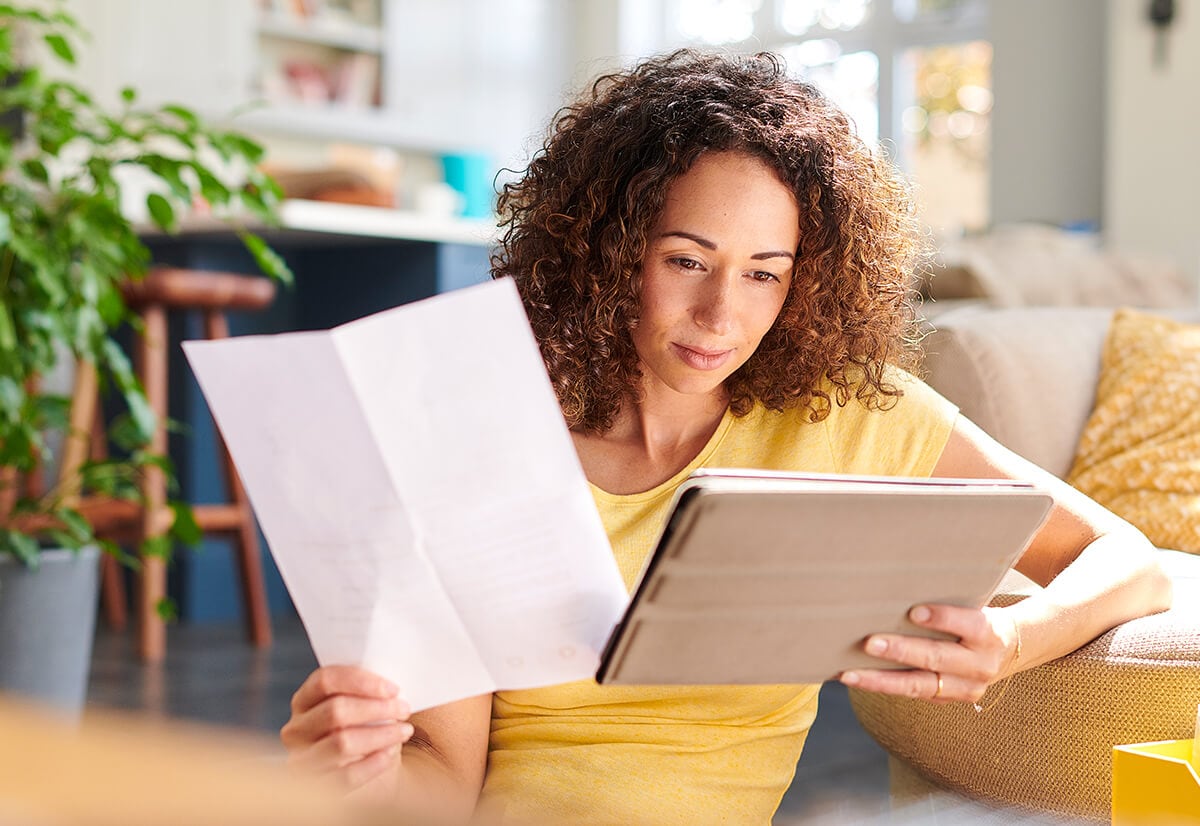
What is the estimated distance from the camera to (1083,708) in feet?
3.60

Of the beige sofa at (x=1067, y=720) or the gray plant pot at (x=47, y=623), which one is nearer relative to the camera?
the beige sofa at (x=1067, y=720)

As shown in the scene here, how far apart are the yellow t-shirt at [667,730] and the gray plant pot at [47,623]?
1508mm

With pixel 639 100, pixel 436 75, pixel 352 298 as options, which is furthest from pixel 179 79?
pixel 639 100

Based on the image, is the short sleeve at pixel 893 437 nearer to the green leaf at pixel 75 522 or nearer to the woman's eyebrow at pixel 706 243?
the woman's eyebrow at pixel 706 243

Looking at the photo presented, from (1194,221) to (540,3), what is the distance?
3.70 m

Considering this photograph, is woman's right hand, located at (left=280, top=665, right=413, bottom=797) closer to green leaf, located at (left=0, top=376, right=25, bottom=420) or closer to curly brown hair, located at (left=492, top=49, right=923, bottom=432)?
curly brown hair, located at (left=492, top=49, right=923, bottom=432)

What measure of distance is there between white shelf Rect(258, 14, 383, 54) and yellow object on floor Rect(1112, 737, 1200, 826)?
5565 millimetres

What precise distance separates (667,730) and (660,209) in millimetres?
437

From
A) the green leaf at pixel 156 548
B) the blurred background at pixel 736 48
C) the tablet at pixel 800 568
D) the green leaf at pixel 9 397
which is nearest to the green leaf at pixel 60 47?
the green leaf at pixel 9 397

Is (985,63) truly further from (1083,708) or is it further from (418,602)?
(418,602)

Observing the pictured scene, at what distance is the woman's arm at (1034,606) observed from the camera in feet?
2.81

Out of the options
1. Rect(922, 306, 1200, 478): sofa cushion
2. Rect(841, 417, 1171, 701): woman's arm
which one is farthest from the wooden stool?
Rect(841, 417, 1171, 701): woman's arm

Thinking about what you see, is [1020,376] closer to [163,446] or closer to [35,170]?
[35,170]

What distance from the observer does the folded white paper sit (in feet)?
2.20
